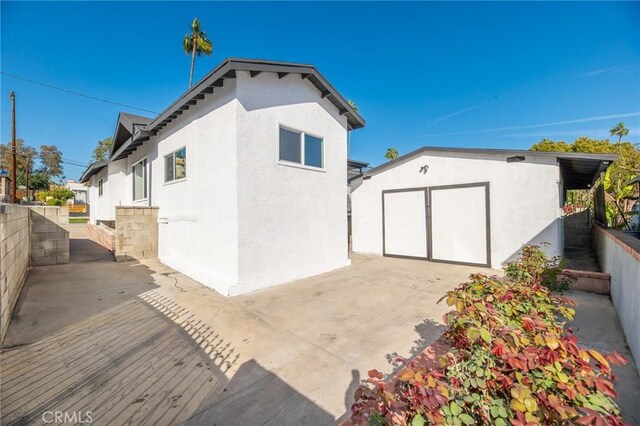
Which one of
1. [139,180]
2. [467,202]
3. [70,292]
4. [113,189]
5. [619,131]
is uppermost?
[619,131]

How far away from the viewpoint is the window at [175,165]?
761 centimetres

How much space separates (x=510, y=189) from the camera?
7.57 metres

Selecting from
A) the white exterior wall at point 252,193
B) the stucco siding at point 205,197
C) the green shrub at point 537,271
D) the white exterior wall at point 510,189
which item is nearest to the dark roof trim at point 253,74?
the white exterior wall at point 252,193

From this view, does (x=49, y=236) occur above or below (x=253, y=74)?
below

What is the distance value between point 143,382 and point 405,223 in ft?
28.7

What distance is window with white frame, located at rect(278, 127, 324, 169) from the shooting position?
265 inches

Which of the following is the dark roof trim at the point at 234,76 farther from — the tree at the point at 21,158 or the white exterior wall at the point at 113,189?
the tree at the point at 21,158

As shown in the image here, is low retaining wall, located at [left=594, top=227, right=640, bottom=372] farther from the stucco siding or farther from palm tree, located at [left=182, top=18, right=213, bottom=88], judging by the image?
palm tree, located at [left=182, top=18, right=213, bottom=88]

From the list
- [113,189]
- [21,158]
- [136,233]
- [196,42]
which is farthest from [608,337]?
[21,158]

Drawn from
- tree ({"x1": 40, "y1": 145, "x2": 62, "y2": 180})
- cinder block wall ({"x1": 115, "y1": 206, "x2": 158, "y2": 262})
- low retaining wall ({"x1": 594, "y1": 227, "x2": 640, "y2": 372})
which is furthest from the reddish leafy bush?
tree ({"x1": 40, "y1": 145, "x2": 62, "y2": 180})

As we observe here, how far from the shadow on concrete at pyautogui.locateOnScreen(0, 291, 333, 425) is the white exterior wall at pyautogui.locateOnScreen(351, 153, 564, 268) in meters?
7.73

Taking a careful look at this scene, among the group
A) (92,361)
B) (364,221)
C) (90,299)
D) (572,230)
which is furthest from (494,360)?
(572,230)

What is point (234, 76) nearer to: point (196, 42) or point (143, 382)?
point (143, 382)

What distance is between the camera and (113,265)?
7945 millimetres
